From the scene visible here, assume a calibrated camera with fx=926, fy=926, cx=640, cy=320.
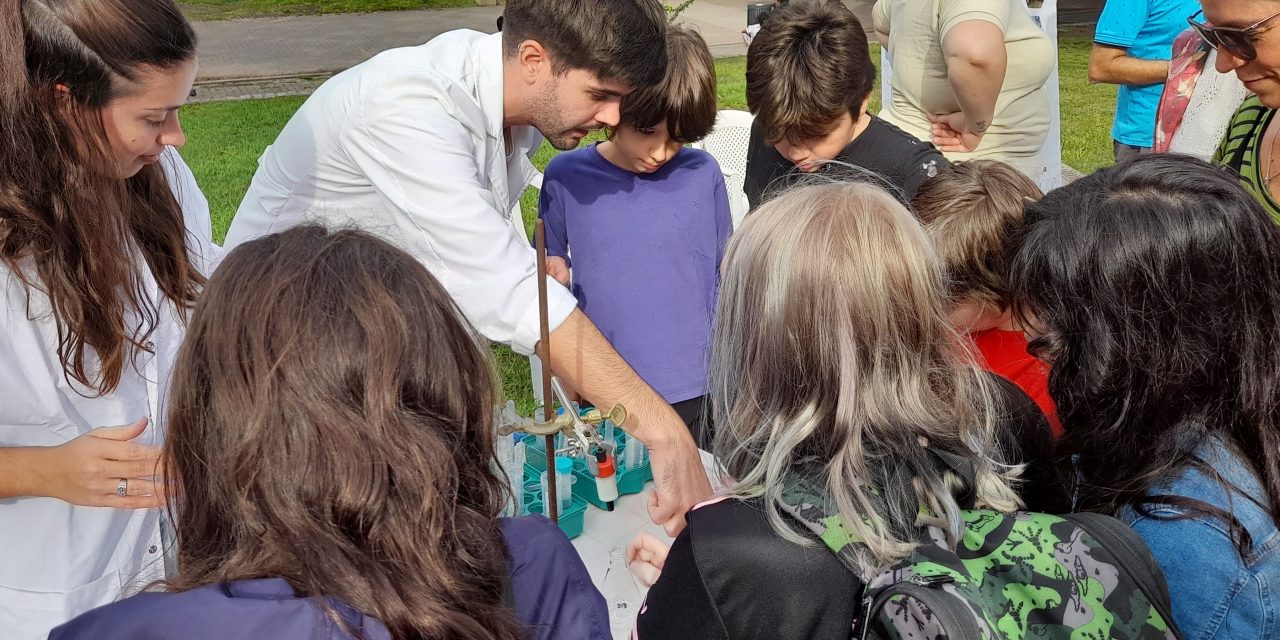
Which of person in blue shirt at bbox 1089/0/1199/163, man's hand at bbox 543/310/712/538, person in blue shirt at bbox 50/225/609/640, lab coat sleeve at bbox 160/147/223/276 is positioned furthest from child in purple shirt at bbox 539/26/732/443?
person in blue shirt at bbox 1089/0/1199/163

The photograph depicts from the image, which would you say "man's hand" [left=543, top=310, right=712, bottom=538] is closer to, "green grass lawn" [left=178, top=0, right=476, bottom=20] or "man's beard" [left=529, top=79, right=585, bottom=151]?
"man's beard" [left=529, top=79, right=585, bottom=151]

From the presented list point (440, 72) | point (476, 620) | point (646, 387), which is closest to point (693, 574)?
point (476, 620)

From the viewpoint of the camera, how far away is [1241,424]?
1.23 m

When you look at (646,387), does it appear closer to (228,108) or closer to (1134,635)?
(1134,635)

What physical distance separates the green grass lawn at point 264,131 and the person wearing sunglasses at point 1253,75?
3.78 meters

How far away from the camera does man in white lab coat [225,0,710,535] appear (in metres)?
1.75

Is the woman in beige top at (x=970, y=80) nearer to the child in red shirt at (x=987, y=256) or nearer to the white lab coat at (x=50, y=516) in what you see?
the child in red shirt at (x=987, y=256)

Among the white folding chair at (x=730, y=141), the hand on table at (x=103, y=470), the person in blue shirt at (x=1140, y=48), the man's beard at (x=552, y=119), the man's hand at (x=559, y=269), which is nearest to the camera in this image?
the hand on table at (x=103, y=470)

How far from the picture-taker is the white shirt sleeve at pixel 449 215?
177 cm

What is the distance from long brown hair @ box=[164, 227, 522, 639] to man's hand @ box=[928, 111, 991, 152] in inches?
91.2

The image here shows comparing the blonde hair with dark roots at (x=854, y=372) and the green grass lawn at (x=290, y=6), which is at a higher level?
the blonde hair with dark roots at (x=854, y=372)

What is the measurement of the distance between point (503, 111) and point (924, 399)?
129 centimetres

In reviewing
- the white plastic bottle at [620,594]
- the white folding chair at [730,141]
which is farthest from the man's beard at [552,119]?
the white folding chair at [730,141]

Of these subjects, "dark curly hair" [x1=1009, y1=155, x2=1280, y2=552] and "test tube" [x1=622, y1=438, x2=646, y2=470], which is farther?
"test tube" [x1=622, y1=438, x2=646, y2=470]
